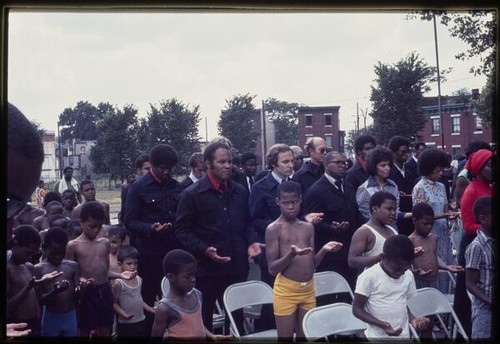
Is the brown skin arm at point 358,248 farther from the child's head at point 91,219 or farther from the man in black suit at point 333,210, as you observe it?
the child's head at point 91,219

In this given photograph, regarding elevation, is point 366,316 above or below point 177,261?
below

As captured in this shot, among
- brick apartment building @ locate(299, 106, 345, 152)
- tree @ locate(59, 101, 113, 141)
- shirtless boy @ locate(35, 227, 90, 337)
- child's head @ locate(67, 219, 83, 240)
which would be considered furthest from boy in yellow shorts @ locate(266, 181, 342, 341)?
brick apartment building @ locate(299, 106, 345, 152)

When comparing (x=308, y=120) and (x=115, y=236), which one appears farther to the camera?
(x=308, y=120)

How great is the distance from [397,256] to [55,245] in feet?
6.63

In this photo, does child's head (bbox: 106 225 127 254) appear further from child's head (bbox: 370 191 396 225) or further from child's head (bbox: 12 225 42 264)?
child's head (bbox: 370 191 396 225)

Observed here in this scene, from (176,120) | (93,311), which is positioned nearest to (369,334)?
(93,311)

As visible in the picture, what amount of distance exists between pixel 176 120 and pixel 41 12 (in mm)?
13440

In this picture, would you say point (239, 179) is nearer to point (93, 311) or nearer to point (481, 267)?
point (93, 311)

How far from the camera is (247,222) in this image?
13.3 feet

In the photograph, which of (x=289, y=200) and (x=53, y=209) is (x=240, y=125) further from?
(x=289, y=200)

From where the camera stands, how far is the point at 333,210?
4477mm

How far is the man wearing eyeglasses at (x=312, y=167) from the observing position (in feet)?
17.2

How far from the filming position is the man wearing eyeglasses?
17.2 feet

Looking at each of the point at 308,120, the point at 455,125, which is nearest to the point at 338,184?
the point at 455,125
